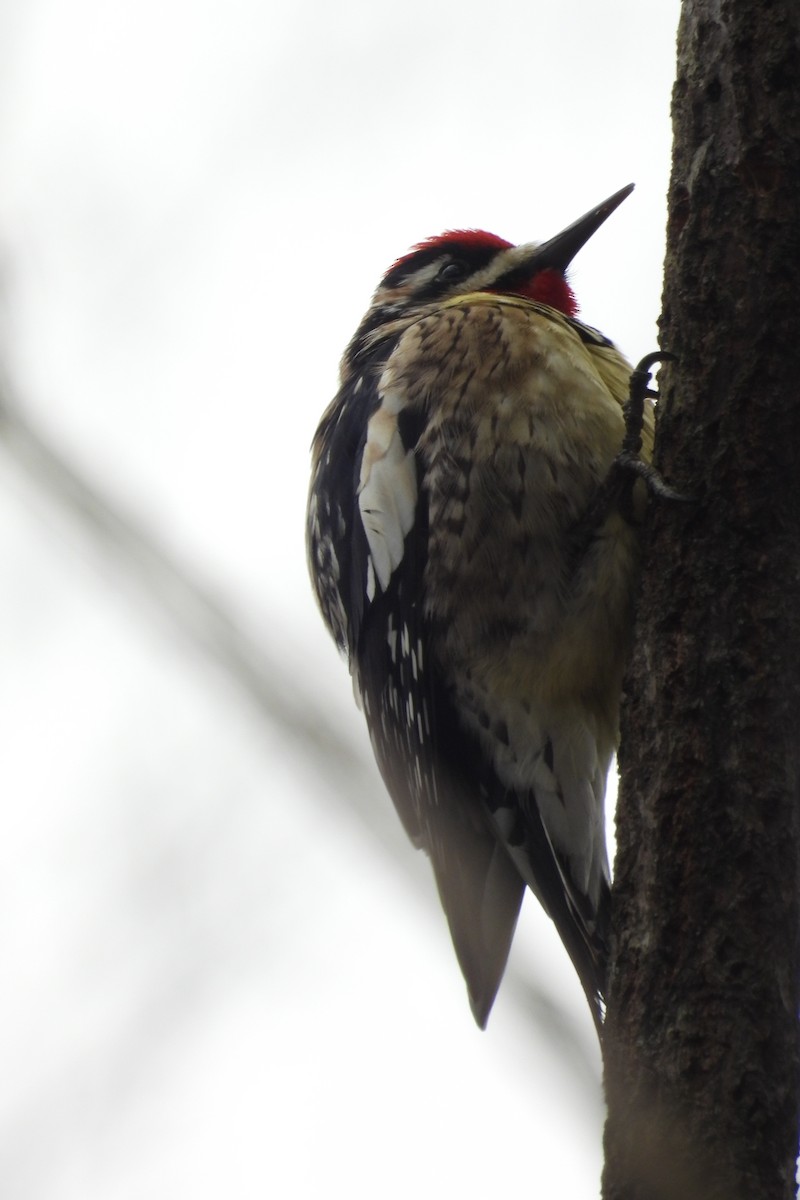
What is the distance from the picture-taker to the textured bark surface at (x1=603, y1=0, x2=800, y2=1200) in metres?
1.95

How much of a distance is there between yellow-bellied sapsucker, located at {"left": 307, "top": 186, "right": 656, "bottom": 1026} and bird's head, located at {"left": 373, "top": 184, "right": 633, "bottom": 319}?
0.46m

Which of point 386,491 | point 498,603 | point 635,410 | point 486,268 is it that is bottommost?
point 498,603

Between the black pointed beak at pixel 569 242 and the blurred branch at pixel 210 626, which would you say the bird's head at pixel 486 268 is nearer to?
the black pointed beak at pixel 569 242

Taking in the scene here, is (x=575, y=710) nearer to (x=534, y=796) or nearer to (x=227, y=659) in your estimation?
(x=534, y=796)

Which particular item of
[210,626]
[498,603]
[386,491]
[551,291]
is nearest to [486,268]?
[551,291]

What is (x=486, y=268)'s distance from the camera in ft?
13.9

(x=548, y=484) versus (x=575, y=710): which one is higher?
(x=548, y=484)

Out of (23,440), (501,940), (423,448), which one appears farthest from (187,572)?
(501,940)

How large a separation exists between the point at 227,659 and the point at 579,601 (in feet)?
4.81

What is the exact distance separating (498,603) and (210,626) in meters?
1.55

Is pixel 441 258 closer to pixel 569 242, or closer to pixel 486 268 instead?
pixel 486 268

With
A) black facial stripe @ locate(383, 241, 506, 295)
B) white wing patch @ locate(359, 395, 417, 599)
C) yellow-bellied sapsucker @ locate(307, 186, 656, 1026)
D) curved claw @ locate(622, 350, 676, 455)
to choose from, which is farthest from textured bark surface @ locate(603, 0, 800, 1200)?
black facial stripe @ locate(383, 241, 506, 295)

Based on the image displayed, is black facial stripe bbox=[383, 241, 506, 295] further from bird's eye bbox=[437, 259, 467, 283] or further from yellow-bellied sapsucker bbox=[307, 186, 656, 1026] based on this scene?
yellow-bellied sapsucker bbox=[307, 186, 656, 1026]

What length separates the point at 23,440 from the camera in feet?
5.55
